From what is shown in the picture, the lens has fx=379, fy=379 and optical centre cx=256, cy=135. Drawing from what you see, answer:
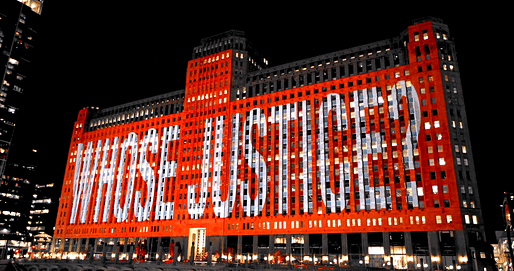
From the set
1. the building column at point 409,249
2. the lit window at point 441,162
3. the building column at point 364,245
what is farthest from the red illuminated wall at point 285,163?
the building column at point 409,249

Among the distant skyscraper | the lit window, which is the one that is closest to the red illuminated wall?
the lit window

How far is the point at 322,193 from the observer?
109625mm

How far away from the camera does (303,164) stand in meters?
116

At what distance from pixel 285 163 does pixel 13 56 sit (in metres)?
84.5

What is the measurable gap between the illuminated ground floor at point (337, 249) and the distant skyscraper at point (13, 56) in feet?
139

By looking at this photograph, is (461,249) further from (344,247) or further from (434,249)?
(344,247)

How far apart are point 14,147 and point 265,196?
8817cm

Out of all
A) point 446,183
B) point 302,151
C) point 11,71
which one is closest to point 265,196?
point 302,151

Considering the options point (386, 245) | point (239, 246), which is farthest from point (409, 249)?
point (239, 246)

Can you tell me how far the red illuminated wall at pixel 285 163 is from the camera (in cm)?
10018

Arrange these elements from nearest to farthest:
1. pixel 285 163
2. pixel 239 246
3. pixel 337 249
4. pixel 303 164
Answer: pixel 337 249, pixel 303 164, pixel 239 246, pixel 285 163

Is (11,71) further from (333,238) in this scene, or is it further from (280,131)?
(333,238)

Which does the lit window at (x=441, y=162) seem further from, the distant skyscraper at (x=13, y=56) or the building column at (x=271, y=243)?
the distant skyscraper at (x=13, y=56)

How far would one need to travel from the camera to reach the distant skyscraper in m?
104
